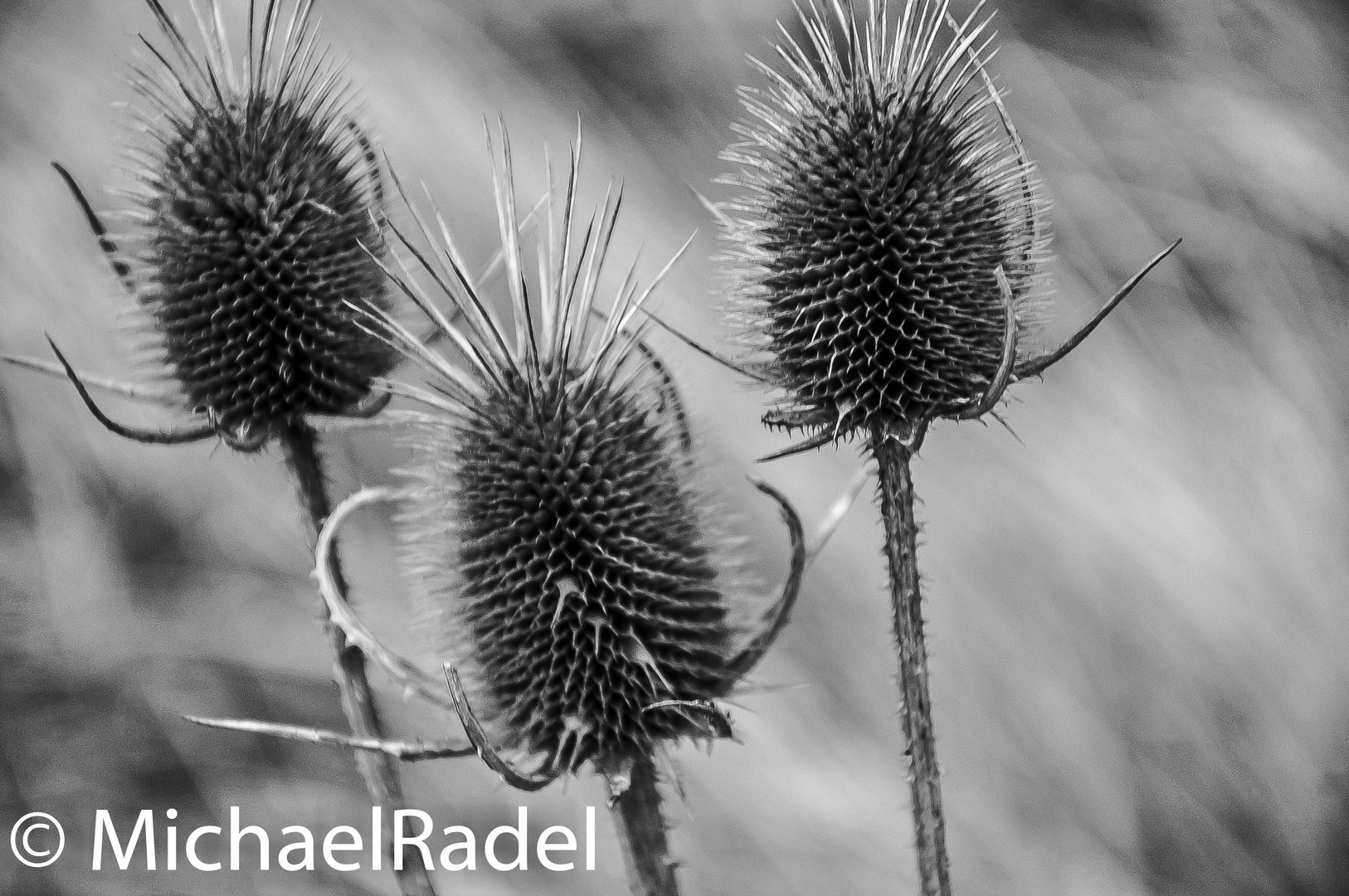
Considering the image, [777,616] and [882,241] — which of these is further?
[777,616]

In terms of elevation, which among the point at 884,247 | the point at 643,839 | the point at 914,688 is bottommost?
the point at 643,839

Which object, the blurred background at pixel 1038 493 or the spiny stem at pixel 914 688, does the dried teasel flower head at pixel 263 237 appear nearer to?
the spiny stem at pixel 914 688

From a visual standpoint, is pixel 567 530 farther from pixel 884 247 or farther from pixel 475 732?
pixel 884 247

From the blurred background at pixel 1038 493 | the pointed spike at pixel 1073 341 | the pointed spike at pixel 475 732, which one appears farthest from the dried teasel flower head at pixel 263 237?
the blurred background at pixel 1038 493

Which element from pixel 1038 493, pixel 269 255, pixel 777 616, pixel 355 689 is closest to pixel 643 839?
pixel 777 616

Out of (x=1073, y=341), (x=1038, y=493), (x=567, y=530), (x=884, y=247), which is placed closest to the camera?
(x=1073, y=341)

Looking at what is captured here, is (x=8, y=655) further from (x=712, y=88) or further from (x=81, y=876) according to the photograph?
(x=712, y=88)

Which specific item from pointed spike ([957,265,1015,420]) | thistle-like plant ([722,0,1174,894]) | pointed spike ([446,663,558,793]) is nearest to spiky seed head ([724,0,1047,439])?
thistle-like plant ([722,0,1174,894])

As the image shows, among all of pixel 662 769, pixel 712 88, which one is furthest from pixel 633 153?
pixel 662 769
